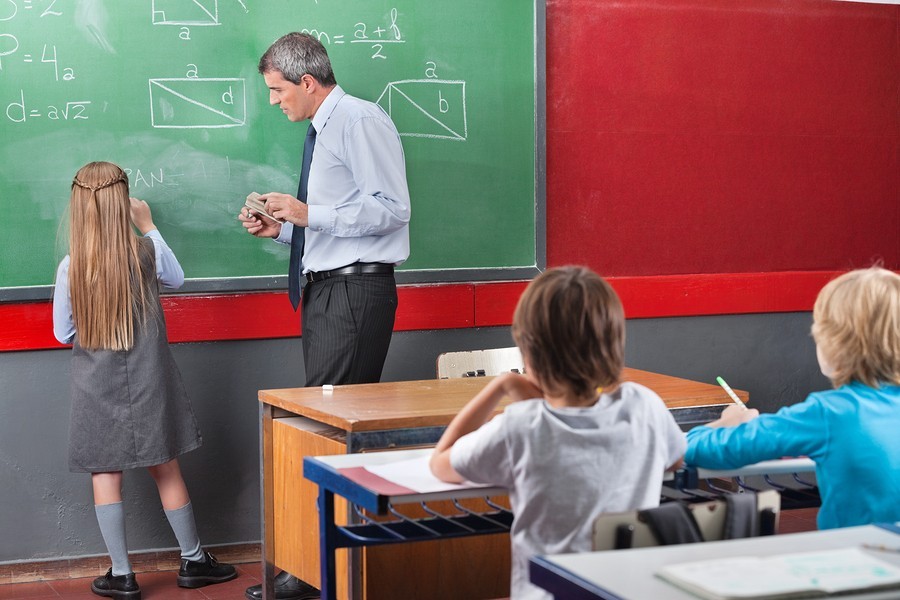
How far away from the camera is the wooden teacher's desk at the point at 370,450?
8.68 feet

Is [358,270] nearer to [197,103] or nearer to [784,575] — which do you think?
[197,103]

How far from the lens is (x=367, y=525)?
2.32 meters

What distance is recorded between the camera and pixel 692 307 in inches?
181

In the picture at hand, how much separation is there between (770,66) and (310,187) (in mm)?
2113

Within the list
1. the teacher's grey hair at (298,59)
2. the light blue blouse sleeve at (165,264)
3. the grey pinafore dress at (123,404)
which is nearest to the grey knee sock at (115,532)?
the grey pinafore dress at (123,404)

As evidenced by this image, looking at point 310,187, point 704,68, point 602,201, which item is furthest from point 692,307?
point 310,187

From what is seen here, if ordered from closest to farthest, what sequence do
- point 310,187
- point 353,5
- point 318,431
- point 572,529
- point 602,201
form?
point 572,529 → point 318,431 → point 310,187 → point 353,5 → point 602,201

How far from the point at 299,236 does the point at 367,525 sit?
62.3 inches

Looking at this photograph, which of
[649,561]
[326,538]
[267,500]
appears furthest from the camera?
[267,500]

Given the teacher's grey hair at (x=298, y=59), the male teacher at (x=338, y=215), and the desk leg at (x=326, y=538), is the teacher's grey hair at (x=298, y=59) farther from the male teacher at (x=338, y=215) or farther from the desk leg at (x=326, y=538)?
the desk leg at (x=326, y=538)

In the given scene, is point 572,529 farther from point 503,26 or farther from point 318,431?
point 503,26

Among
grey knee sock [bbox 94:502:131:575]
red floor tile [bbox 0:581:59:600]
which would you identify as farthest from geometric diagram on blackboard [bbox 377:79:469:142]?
red floor tile [bbox 0:581:59:600]

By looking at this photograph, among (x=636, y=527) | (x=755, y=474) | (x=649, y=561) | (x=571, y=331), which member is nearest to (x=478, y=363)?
(x=755, y=474)

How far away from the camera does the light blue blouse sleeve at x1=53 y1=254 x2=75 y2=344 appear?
11.4 feet
